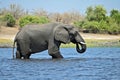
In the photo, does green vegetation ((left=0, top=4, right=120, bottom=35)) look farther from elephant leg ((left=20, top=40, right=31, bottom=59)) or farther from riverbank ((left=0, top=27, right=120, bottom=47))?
elephant leg ((left=20, top=40, right=31, bottom=59))

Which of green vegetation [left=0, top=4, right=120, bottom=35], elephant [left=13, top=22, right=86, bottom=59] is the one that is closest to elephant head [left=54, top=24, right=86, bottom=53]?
elephant [left=13, top=22, right=86, bottom=59]

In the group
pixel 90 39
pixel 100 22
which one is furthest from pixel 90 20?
pixel 90 39

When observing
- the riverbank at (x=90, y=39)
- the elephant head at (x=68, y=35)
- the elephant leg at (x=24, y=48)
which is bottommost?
the riverbank at (x=90, y=39)

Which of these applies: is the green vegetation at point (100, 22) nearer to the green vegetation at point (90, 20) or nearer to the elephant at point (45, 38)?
the green vegetation at point (90, 20)

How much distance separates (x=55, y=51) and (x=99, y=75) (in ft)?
35.1

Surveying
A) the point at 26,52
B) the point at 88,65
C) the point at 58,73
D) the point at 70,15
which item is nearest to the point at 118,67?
the point at 88,65

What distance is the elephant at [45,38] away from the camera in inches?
1331

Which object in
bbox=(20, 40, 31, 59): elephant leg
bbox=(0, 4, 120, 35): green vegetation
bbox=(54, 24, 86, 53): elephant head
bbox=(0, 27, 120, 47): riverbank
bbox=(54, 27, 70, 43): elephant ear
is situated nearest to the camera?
bbox=(54, 27, 70, 43): elephant ear

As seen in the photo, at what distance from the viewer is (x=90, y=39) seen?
3243 inches

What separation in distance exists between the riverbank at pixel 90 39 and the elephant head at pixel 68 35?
33399 millimetres

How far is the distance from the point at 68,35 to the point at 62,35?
0.55 metres

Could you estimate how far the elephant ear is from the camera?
33.7 m

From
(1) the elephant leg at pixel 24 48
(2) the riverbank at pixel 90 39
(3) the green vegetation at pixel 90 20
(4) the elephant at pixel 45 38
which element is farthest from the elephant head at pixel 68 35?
(3) the green vegetation at pixel 90 20

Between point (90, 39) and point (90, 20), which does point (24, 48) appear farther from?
point (90, 20)
